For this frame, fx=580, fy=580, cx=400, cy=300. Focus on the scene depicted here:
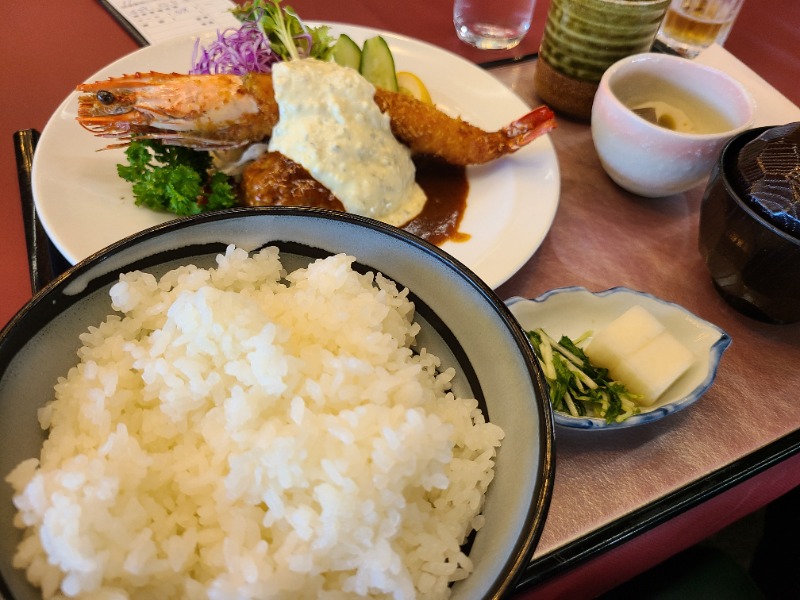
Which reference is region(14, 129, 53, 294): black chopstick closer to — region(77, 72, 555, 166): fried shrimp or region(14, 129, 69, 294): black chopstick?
region(14, 129, 69, 294): black chopstick

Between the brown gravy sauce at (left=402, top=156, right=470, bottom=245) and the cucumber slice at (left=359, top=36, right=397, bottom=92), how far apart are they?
341mm

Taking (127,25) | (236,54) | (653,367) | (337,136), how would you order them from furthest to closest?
1. (127,25)
2. (236,54)
3. (337,136)
4. (653,367)

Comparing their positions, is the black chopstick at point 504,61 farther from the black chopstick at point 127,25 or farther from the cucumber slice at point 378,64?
the black chopstick at point 127,25

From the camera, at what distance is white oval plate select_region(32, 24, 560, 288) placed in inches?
63.3

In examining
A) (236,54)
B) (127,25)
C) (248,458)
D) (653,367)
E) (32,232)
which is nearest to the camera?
(248,458)

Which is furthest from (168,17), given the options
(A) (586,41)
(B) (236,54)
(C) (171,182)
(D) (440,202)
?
(A) (586,41)

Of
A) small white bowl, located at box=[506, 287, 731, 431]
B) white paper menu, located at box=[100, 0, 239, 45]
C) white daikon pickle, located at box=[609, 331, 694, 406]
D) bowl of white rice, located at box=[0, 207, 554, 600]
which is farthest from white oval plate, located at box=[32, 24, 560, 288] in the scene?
bowl of white rice, located at box=[0, 207, 554, 600]

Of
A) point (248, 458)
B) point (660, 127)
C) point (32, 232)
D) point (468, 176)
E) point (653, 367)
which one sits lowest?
point (32, 232)

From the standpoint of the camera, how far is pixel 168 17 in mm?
2596

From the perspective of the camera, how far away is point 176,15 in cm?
260

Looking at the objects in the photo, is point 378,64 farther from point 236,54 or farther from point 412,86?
point 236,54

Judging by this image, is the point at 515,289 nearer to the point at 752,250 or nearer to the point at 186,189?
the point at 752,250

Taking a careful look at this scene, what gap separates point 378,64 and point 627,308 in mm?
1420

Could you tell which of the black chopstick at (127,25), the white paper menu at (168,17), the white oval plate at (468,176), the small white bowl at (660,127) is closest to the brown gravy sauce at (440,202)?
the white oval plate at (468,176)
